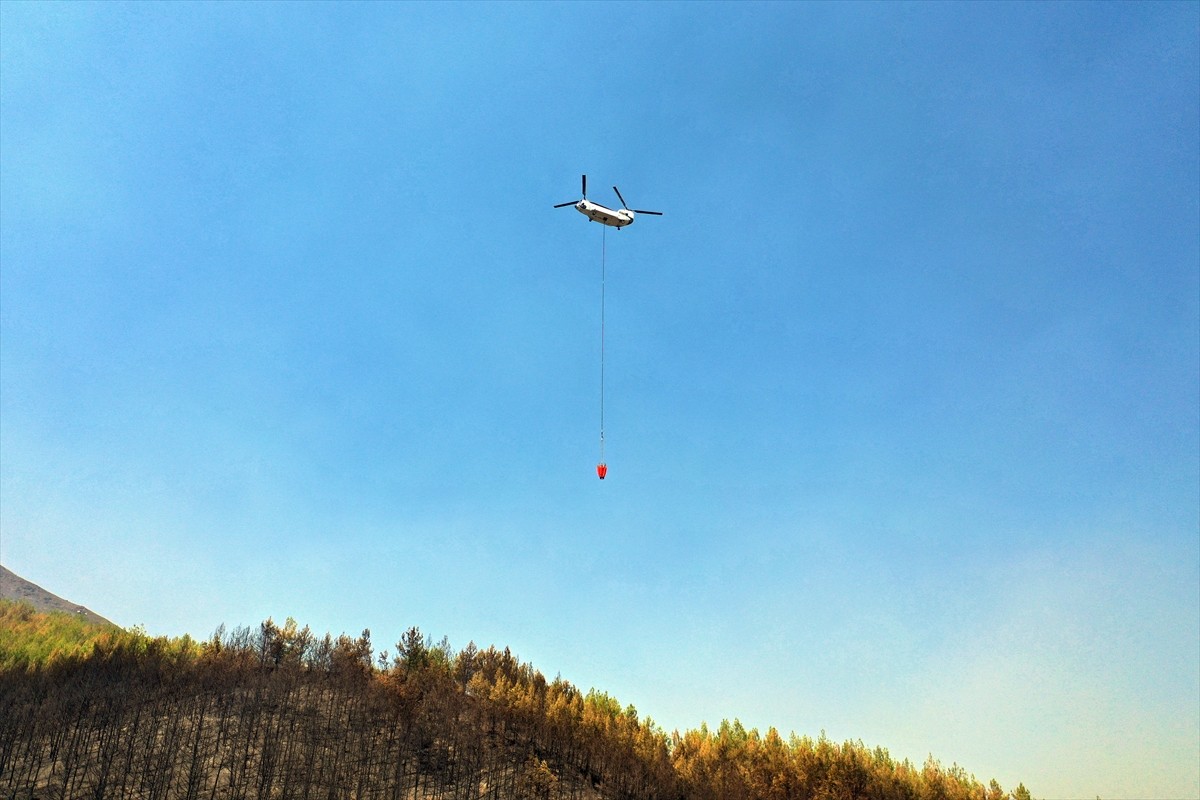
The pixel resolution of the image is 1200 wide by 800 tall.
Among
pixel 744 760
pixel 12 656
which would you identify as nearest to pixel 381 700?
pixel 744 760

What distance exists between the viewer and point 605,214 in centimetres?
3142

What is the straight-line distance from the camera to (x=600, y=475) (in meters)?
25.9

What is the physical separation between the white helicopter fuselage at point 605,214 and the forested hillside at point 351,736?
21.6 m

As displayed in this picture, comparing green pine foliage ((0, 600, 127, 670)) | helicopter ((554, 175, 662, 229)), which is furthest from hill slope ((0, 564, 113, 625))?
helicopter ((554, 175, 662, 229))

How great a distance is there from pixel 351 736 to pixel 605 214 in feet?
76.8

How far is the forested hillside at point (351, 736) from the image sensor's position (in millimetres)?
23938

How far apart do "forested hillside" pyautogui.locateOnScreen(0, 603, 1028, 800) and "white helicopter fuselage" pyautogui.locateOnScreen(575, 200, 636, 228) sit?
21.6 m

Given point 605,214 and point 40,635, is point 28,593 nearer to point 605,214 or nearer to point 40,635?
point 40,635

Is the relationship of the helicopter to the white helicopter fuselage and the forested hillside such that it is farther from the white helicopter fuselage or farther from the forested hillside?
the forested hillside

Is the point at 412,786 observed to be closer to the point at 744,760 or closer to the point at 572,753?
the point at 572,753

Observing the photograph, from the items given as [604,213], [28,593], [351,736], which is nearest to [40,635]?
[351,736]

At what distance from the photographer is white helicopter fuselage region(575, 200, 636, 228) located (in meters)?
30.9

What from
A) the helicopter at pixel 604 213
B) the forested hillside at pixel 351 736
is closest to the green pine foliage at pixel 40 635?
the forested hillside at pixel 351 736

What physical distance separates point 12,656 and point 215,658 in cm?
979
